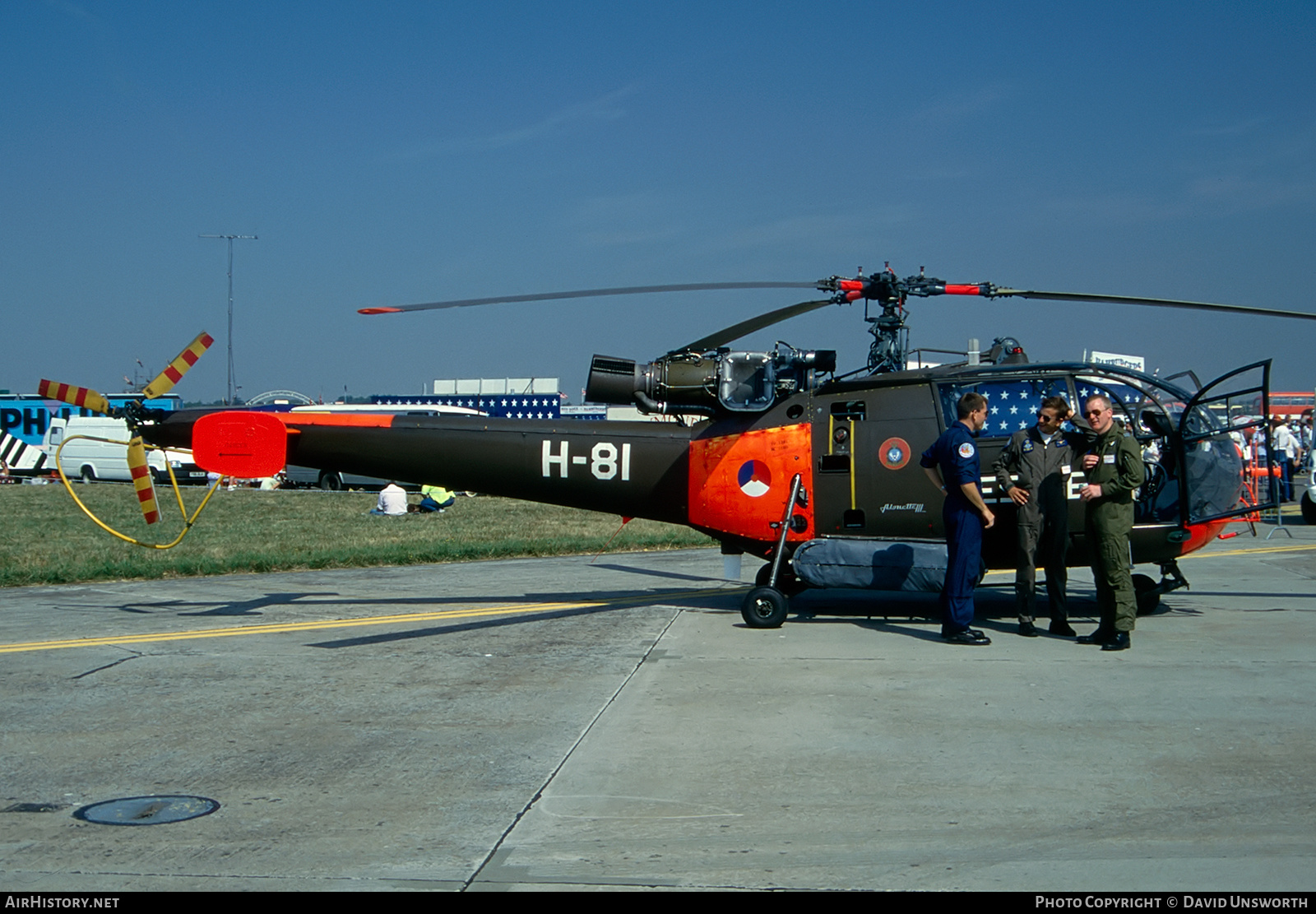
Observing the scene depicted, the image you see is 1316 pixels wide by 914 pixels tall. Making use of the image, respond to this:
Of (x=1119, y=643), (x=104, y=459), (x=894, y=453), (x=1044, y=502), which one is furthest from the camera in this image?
(x=104, y=459)

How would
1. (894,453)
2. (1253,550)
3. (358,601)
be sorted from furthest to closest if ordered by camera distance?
1. (1253,550)
2. (358,601)
3. (894,453)

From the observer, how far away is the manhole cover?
15.7 feet

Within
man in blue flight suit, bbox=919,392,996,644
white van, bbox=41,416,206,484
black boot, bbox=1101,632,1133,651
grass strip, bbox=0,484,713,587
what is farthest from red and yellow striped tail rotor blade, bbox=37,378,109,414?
white van, bbox=41,416,206,484

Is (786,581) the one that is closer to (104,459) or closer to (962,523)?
(962,523)

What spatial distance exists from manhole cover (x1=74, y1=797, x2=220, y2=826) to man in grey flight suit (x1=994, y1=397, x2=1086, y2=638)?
249 inches

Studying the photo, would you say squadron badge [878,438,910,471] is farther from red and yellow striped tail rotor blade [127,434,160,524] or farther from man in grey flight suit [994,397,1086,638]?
red and yellow striped tail rotor blade [127,434,160,524]

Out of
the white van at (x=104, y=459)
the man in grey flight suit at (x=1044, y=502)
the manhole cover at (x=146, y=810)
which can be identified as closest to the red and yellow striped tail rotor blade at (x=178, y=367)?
the manhole cover at (x=146, y=810)

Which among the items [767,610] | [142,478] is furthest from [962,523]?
[142,478]

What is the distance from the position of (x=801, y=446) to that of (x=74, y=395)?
665 centimetres

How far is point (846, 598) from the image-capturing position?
36.6ft

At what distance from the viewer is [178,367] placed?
10.5 meters

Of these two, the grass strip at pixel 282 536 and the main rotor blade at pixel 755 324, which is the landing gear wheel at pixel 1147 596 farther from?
the grass strip at pixel 282 536

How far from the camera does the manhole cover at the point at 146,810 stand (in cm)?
478

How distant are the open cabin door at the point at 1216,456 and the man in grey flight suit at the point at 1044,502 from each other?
1011 mm
